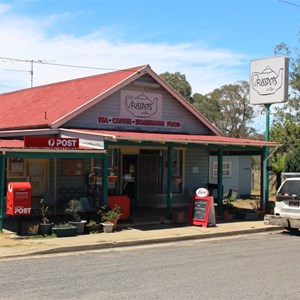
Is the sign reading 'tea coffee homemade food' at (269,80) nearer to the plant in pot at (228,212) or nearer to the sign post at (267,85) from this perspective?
the sign post at (267,85)

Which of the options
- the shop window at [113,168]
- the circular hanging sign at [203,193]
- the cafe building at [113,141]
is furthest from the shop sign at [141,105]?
the circular hanging sign at [203,193]

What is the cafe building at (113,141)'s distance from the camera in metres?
15.6

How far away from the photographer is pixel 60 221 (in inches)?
616

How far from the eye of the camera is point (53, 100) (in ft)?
66.1

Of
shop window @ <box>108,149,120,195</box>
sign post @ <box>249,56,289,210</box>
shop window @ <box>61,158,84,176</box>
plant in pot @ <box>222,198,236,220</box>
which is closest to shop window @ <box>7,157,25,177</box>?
shop window @ <box>61,158,84,176</box>

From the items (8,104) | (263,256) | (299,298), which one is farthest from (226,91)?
(299,298)

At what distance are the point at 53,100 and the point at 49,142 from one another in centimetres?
670

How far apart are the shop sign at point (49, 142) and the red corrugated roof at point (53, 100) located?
2.79m

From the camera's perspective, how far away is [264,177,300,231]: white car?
14.5 meters

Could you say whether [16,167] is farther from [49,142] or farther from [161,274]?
[161,274]

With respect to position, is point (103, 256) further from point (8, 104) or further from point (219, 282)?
point (8, 104)

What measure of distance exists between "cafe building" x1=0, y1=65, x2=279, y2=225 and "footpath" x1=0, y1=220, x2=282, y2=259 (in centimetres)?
150

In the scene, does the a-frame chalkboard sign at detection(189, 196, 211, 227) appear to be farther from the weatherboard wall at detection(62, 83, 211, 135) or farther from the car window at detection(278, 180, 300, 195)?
the weatherboard wall at detection(62, 83, 211, 135)

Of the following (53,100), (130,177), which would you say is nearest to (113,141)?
(130,177)
